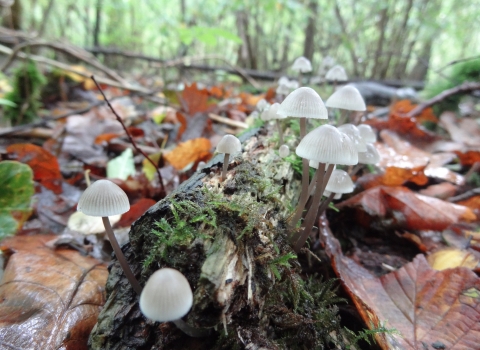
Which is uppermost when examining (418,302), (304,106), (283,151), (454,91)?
(454,91)

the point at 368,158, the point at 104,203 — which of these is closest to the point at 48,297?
the point at 104,203

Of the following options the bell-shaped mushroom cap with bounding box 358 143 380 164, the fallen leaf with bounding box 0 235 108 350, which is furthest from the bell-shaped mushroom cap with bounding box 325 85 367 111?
Result: the fallen leaf with bounding box 0 235 108 350

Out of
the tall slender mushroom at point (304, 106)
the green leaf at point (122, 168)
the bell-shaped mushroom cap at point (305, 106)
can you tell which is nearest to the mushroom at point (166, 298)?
the tall slender mushroom at point (304, 106)

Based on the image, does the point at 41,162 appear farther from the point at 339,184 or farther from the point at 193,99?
the point at 339,184

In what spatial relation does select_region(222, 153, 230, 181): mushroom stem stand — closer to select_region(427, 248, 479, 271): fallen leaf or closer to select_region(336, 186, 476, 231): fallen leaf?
select_region(336, 186, 476, 231): fallen leaf

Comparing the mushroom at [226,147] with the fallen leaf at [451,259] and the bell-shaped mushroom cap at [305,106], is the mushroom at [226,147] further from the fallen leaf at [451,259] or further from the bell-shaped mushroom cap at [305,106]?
the fallen leaf at [451,259]
